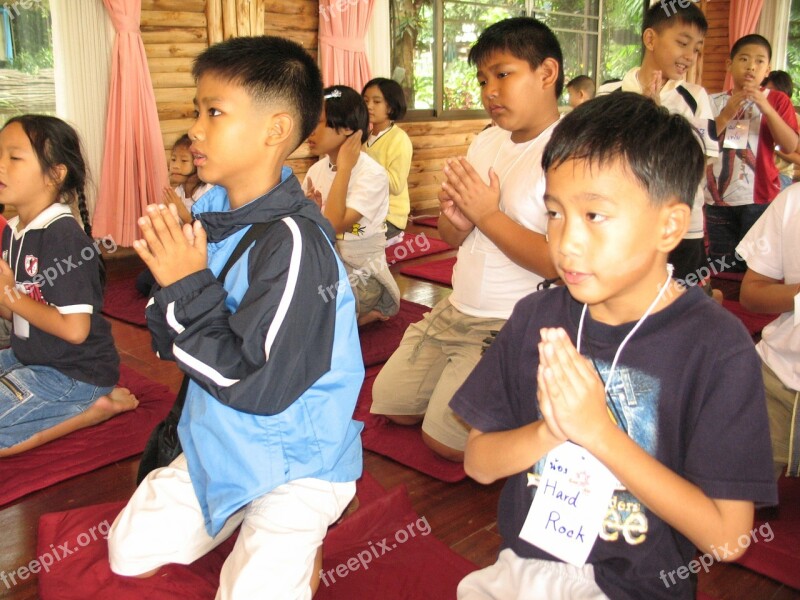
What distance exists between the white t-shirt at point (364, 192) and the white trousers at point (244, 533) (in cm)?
208

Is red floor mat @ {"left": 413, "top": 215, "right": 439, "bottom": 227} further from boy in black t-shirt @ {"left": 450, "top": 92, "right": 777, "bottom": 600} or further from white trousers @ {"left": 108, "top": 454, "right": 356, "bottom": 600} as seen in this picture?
boy in black t-shirt @ {"left": 450, "top": 92, "right": 777, "bottom": 600}

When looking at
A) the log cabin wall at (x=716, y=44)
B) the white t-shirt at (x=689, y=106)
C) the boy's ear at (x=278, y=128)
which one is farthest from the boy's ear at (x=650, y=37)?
the log cabin wall at (x=716, y=44)

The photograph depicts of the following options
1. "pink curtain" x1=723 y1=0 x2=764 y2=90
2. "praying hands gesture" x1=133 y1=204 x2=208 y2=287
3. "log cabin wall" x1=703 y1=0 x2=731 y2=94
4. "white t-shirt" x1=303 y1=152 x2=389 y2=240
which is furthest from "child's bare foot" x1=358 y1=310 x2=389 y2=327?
"log cabin wall" x1=703 y1=0 x2=731 y2=94

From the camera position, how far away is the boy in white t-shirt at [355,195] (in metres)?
3.38

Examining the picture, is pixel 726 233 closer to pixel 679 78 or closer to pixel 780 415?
pixel 679 78

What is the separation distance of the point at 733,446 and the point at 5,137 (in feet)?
7.34

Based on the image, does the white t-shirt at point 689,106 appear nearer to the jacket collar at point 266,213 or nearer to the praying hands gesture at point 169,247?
the jacket collar at point 266,213

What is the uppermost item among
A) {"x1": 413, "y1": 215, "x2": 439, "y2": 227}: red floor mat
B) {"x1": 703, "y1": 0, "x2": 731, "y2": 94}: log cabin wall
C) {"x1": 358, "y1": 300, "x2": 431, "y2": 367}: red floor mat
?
{"x1": 703, "y1": 0, "x2": 731, "y2": 94}: log cabin wall

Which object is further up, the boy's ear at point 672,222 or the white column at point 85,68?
the white column at point 85,68

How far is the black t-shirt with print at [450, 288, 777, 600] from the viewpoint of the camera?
97 centimetres

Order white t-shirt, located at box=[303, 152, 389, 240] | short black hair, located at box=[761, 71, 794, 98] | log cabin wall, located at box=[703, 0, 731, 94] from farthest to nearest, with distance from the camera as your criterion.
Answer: log cabin wall, located at box=[703, 0, 731, 94] → short black hair, located at box=[761, 71, 794, 98] → white t-shirt, located at box=[303, 152, 389, 240]

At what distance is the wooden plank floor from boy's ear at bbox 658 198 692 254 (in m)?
1.08

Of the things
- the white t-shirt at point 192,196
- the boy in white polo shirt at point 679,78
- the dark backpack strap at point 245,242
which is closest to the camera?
the dark backpack strap at point 245,242

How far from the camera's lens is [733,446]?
0.97m
